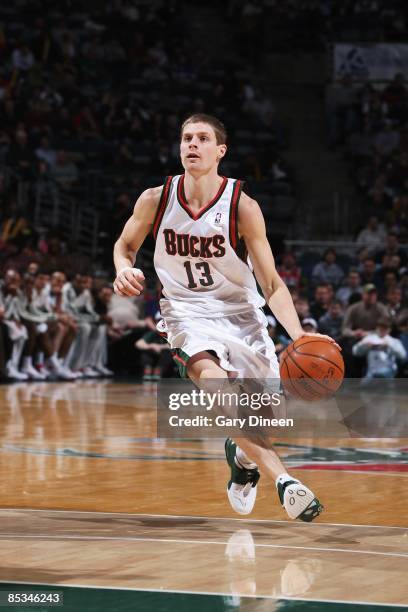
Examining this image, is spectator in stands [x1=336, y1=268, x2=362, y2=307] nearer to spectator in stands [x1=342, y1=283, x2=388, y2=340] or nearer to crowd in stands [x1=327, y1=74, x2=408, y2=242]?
spectator in stands [x1=342, y1=283, x2=388, y2=340]

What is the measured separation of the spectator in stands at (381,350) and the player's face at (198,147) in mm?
9200

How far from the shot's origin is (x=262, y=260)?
18.2ft

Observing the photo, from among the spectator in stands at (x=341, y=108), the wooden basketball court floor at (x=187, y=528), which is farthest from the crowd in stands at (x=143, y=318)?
the wooden basketball court floor at (x=187, y=528)

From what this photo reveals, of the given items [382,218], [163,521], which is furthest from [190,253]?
[382,218]

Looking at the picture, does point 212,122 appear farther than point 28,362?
No

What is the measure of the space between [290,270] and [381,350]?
256 centimetres

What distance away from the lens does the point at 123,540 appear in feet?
16.5

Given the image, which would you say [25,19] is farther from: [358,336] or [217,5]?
[358,336]

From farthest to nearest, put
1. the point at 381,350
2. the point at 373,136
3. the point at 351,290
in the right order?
the point at 373,136
the point at 351,290
the point at 381,350

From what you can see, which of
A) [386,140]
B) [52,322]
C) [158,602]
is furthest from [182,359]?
[386,140]

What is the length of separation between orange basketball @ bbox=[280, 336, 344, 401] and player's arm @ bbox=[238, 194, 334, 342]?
25 centimetres

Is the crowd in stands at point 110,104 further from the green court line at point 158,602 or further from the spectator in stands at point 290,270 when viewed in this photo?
the green court line at point 158,602

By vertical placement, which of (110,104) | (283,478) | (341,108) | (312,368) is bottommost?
(283,478)

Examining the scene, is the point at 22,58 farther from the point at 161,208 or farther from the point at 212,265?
the point at 212,265
